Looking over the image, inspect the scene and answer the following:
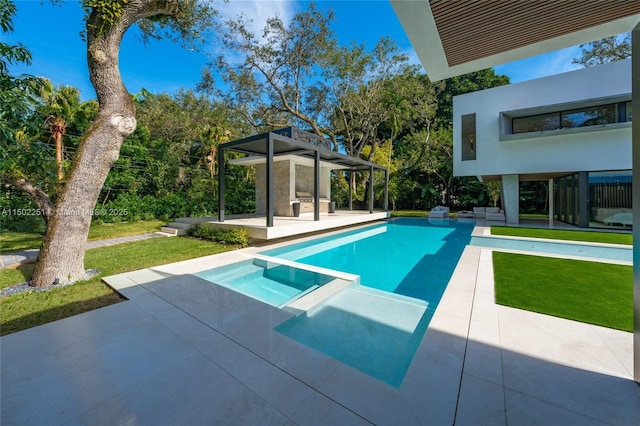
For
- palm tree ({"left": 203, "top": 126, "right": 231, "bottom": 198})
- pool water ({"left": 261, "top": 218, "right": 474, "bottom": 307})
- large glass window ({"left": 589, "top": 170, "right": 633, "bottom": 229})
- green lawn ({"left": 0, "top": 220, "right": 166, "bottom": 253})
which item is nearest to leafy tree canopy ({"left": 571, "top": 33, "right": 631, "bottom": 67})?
large glass window ({"left": 589, "top": 170, "right": 633, "bottom": 229})

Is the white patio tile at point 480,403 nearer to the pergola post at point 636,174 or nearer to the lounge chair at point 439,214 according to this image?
the pergola post at point 636,174

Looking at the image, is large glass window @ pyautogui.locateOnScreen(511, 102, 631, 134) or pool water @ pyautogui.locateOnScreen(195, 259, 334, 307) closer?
pool water @ pyautogui.locateOnScreen(195, 259, 334, 307)

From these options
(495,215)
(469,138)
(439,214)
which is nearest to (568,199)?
(495,215)

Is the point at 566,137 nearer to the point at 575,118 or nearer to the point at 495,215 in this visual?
the point at 575,118

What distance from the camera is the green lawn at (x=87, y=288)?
384 centimetres

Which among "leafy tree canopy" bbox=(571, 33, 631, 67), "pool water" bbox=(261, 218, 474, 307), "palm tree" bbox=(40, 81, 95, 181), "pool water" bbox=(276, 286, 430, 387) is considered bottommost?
"pool water" bbox=(276, 286, 430, 387)

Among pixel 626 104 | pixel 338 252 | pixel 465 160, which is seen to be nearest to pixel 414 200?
pixel 465 160

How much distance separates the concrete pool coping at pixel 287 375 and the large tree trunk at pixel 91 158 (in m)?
2.37

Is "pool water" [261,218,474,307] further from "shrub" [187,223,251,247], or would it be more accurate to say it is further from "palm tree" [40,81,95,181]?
"palm tree" [40,81,95,181]

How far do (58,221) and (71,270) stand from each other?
1.04 m

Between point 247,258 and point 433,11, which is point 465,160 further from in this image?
point 433,11

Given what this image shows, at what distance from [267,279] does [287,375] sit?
3750 millimetres

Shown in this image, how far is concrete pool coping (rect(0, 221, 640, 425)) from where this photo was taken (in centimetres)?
207

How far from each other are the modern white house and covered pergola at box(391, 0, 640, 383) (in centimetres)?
1368
